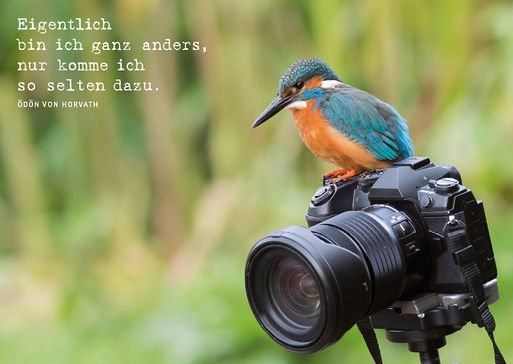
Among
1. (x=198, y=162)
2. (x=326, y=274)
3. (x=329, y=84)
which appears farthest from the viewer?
(x=198, y=162)

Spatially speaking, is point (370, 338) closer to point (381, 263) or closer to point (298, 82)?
point (381, 263)

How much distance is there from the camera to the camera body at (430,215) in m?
0.67

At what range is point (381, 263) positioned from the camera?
0.65 metres

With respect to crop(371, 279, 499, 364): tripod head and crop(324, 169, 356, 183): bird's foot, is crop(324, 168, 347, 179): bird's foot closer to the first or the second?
crop(324, 169, 356, 183): bird's foot

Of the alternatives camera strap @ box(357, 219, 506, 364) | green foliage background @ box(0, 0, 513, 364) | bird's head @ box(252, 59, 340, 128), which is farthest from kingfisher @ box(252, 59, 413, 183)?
green foliage background @ box(0, 0, 513, 364)

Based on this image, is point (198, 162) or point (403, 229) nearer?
point (403, 229)

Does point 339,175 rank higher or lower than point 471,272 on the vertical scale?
higher

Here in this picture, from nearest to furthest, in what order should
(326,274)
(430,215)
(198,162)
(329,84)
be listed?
1. (326,274)
2. (430,215)
3. (329,84)
4. (198,162)

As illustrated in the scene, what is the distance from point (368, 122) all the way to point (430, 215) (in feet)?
0.40

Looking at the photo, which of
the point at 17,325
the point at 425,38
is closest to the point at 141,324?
the point at 17,325

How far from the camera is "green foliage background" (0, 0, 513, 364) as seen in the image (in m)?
1.51

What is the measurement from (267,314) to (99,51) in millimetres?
1537

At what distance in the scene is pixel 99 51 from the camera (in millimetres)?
Answer: 2037

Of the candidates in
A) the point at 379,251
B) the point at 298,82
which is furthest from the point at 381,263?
the point at 298,82
